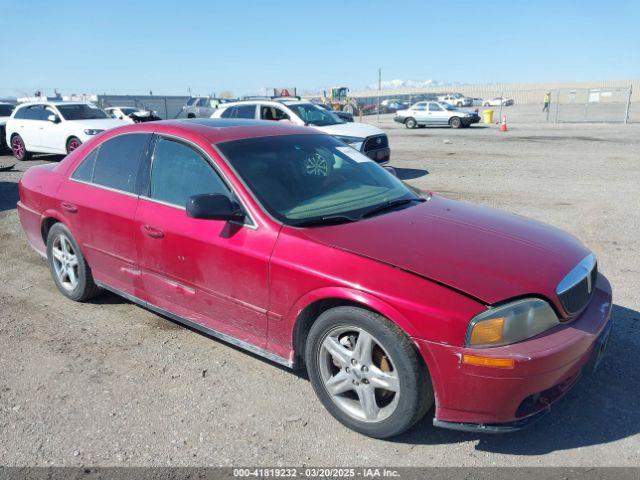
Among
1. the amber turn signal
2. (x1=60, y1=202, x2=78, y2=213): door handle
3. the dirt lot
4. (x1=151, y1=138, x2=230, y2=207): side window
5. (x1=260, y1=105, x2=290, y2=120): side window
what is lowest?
the dirt lot

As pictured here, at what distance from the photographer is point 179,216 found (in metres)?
3.71

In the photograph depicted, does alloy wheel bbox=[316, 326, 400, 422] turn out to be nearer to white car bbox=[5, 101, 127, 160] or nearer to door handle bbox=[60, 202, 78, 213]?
door handle bbox=[60, 202, 78, 213]

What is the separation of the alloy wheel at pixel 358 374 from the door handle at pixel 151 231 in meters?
1.43

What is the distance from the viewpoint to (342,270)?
115 inches

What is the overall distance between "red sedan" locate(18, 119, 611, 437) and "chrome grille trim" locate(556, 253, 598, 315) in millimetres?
12

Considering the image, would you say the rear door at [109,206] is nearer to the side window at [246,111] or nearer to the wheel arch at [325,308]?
the wheel arch at [325,308]

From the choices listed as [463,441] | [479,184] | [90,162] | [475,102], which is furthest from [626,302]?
[475,102]

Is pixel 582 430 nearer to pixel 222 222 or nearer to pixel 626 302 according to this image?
pixel 626 302

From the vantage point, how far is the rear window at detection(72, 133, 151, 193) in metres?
4.20

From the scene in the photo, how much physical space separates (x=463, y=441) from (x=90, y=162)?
3581 millimetres

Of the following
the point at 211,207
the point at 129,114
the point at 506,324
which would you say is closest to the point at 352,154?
the point at 211,207

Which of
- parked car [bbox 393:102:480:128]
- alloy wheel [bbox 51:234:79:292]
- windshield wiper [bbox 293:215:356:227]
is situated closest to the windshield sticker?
windshield wiper [bbox 293:215:356:227]

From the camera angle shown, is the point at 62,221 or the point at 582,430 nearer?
the point at 582,430

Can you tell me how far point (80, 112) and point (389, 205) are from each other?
1305 centimetres
